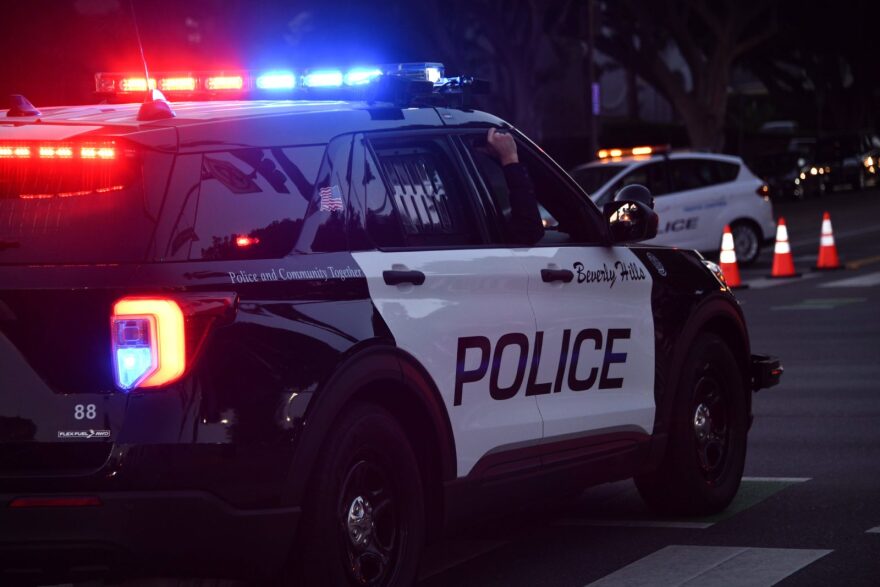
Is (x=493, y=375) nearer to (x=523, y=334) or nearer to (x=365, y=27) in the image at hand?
(x=523, y=334)

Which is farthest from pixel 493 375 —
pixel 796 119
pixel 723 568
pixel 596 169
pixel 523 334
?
pixel 796 119

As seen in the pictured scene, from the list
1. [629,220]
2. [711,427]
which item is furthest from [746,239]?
[629,220]

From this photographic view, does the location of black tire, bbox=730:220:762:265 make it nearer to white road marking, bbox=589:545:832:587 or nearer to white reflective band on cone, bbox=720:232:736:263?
white reflective band on cone, bbox=720:232:736:263

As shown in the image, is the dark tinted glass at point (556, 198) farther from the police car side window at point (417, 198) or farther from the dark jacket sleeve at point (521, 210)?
the police car side window at point (417, 198)

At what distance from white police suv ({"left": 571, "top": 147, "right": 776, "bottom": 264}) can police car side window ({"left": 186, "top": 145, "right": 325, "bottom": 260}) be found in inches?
735

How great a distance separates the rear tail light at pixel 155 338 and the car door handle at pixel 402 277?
0.92 metres

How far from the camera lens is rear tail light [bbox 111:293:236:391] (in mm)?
5102

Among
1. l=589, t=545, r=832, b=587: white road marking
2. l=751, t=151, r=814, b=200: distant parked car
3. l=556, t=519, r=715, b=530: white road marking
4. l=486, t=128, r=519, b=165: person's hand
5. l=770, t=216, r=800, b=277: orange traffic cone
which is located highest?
l=486, t=128, r=519, b=165: person's hand

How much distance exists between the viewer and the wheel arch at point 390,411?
17.7ft

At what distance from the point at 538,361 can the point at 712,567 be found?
41.5 inches

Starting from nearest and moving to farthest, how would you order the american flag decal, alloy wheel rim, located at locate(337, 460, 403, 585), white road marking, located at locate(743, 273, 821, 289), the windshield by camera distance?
Answer: alloy wheel rim, located at locate(337, 460, 403, 585) < the american flag decal < white road marking, located at locate(743, 273, 821, 289) < the windshield

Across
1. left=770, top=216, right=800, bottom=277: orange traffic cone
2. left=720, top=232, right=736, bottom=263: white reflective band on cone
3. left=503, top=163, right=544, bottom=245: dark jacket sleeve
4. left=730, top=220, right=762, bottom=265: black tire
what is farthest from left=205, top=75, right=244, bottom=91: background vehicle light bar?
left=730, top=220, right=762, bottom=265: black tire

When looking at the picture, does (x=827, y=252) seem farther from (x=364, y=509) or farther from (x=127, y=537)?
(x=127, y=537)

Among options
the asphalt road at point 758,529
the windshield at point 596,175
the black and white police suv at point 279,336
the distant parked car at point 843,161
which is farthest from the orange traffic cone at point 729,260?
the distant parked car at point 843,161
